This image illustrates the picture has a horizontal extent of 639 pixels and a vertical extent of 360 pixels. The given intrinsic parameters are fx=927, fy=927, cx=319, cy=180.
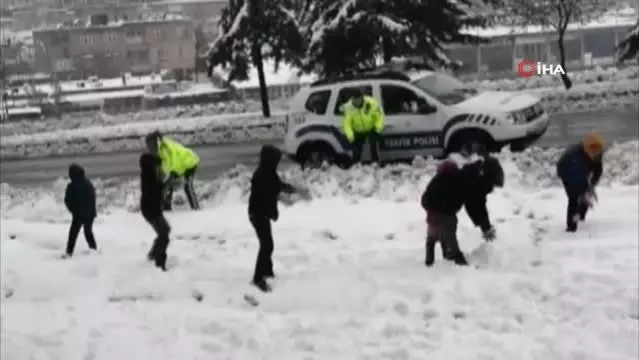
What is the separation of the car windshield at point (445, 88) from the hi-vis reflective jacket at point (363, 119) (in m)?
0.87

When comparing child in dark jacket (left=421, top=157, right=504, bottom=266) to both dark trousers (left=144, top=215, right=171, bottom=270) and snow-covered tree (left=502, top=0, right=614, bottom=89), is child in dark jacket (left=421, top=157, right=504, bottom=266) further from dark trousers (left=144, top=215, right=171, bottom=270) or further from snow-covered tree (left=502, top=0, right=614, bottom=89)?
dark trousers (left=144, top=215, right=171, bottom=270)

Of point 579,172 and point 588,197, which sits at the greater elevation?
point 579,172

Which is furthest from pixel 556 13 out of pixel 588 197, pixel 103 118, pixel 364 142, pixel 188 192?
pixel 103 118

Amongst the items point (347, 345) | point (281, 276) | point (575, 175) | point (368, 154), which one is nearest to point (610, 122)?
point (368, 154)

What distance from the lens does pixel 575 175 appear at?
1043 cm

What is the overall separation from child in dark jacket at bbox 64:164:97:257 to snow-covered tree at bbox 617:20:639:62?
6191mm

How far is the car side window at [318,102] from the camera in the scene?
1620 centimetres

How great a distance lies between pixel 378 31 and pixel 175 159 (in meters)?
3.32

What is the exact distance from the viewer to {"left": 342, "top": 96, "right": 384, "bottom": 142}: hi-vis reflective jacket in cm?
1517

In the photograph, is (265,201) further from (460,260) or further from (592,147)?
(592,147)

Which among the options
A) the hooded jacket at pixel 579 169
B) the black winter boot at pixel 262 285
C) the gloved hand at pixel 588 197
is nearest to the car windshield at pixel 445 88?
the gloved hand at pixel 588 197

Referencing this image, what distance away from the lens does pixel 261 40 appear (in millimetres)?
22812

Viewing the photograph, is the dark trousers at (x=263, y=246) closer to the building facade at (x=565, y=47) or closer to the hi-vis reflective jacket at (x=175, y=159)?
the building facade at (x=565, y=47)

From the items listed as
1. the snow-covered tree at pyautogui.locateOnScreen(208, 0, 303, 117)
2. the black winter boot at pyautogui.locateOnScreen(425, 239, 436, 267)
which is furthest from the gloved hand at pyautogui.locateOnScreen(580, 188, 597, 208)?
the snow-covered tree at pyautogui.locateOnScreen(208, 0, 303, 117)
